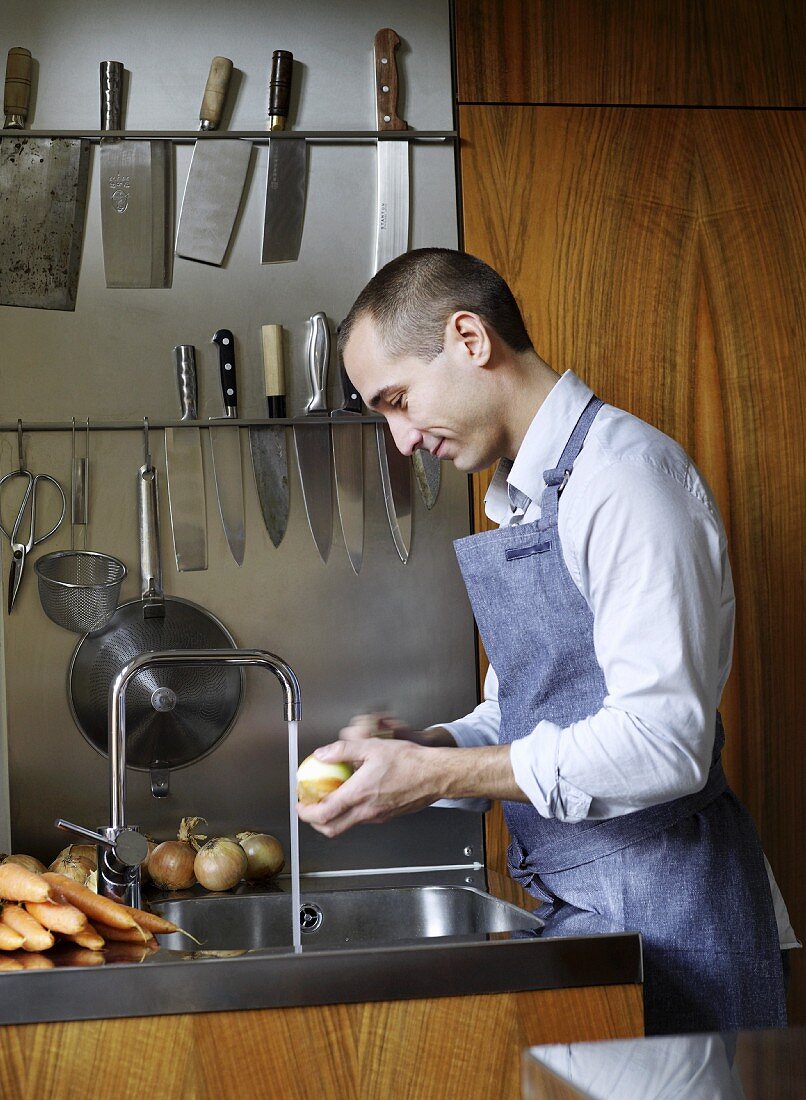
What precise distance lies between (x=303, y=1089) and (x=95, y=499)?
101 centimetres

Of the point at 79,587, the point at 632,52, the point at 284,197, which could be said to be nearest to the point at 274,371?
the point at 284,197

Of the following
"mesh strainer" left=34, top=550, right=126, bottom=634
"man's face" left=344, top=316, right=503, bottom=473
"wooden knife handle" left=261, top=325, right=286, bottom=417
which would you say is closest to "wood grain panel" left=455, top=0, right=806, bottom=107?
"wooden knife handle" left=261, top=325, right=286, bottom=417

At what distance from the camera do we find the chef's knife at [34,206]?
183 cm

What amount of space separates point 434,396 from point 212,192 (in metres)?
0.76

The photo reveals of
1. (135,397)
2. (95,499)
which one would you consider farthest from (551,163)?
(95,499)

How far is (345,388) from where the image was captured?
6.10 ft

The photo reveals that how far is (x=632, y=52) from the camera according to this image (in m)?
1.91

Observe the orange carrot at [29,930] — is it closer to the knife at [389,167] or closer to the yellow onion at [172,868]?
the yellow onion at [172,868]

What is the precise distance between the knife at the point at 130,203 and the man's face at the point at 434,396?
0.62m

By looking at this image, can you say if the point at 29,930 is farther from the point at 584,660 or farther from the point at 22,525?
the point at 22,525

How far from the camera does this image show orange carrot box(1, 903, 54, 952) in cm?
117

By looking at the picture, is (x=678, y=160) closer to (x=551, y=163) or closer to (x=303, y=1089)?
(x=551, y=163)

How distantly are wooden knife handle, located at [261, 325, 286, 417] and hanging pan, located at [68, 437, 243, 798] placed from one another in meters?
0.22

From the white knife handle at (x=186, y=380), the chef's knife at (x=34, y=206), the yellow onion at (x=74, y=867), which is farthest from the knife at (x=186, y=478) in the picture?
the yellow onion at (x=74, y=867)
